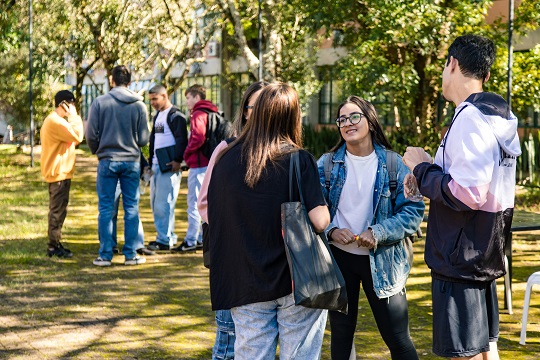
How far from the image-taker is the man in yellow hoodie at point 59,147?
1035 cm

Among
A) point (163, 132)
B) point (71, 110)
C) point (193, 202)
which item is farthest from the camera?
point (163, 132)

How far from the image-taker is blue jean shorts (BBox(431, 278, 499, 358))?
4012 mm

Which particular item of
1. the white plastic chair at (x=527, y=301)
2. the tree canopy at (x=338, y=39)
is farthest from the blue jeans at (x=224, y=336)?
the tree canopy at (x=338, y=39)

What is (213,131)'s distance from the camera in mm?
10766

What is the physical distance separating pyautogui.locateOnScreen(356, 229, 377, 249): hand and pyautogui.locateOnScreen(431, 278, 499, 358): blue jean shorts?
2.72 feet

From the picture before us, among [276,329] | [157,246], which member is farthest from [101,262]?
[276,329]

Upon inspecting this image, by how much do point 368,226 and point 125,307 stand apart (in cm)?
378

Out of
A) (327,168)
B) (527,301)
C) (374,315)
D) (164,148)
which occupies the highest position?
(327,168)

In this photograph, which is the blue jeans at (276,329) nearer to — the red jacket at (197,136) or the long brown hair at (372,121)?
the long brown hair at (372,121)

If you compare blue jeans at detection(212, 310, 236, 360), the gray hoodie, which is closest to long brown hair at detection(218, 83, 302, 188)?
blue jeans at detection(212, 310, 236, 360)

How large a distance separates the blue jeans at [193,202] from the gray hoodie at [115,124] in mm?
933

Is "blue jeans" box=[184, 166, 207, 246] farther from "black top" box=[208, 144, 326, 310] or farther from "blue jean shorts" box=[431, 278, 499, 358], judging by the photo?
"blue jean shorts" box=[431, 278, 499, 358]

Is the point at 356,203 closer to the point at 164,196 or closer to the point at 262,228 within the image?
the point at 262,228

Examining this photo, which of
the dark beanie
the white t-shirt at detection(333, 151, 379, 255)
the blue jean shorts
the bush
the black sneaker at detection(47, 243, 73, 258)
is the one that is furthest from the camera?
the bush
